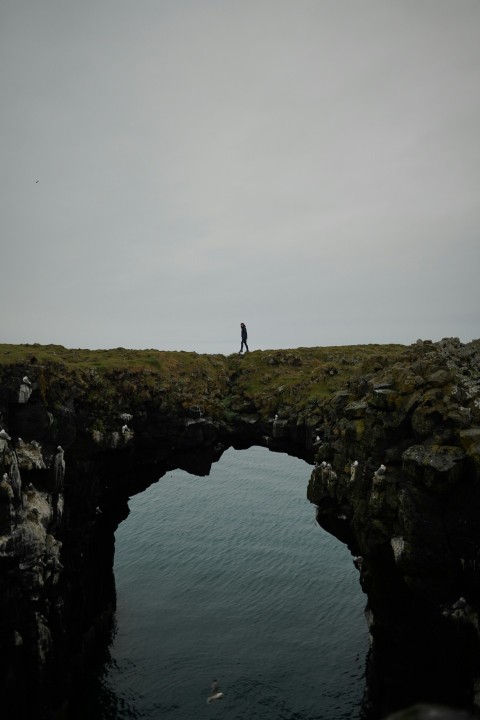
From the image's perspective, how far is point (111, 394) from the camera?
139 ft

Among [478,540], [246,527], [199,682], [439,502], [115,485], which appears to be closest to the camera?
[478,540]

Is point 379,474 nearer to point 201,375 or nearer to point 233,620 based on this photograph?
point 201,375

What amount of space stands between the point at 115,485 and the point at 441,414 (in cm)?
2968

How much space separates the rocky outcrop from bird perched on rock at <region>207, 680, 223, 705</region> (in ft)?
32.7

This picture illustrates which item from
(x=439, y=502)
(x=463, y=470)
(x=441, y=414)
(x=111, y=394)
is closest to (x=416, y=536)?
(x=439, y=502)

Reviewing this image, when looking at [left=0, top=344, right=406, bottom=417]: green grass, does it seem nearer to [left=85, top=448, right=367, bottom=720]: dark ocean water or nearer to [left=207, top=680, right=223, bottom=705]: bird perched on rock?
[left=85, top=448, right=367, bottom=720]: dark ocean water

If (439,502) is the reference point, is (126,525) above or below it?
below

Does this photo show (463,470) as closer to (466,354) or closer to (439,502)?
(439,502)

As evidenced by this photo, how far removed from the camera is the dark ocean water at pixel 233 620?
37688 mm

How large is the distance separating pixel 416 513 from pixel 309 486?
38.9 ft

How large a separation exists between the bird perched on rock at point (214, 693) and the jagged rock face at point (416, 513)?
10387 millimetres

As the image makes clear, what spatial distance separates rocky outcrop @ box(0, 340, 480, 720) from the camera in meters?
23.8

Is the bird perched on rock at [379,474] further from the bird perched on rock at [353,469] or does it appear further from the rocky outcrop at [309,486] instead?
the bird perched on rock at [353,469]

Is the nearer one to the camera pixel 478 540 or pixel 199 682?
pixel 478 540
